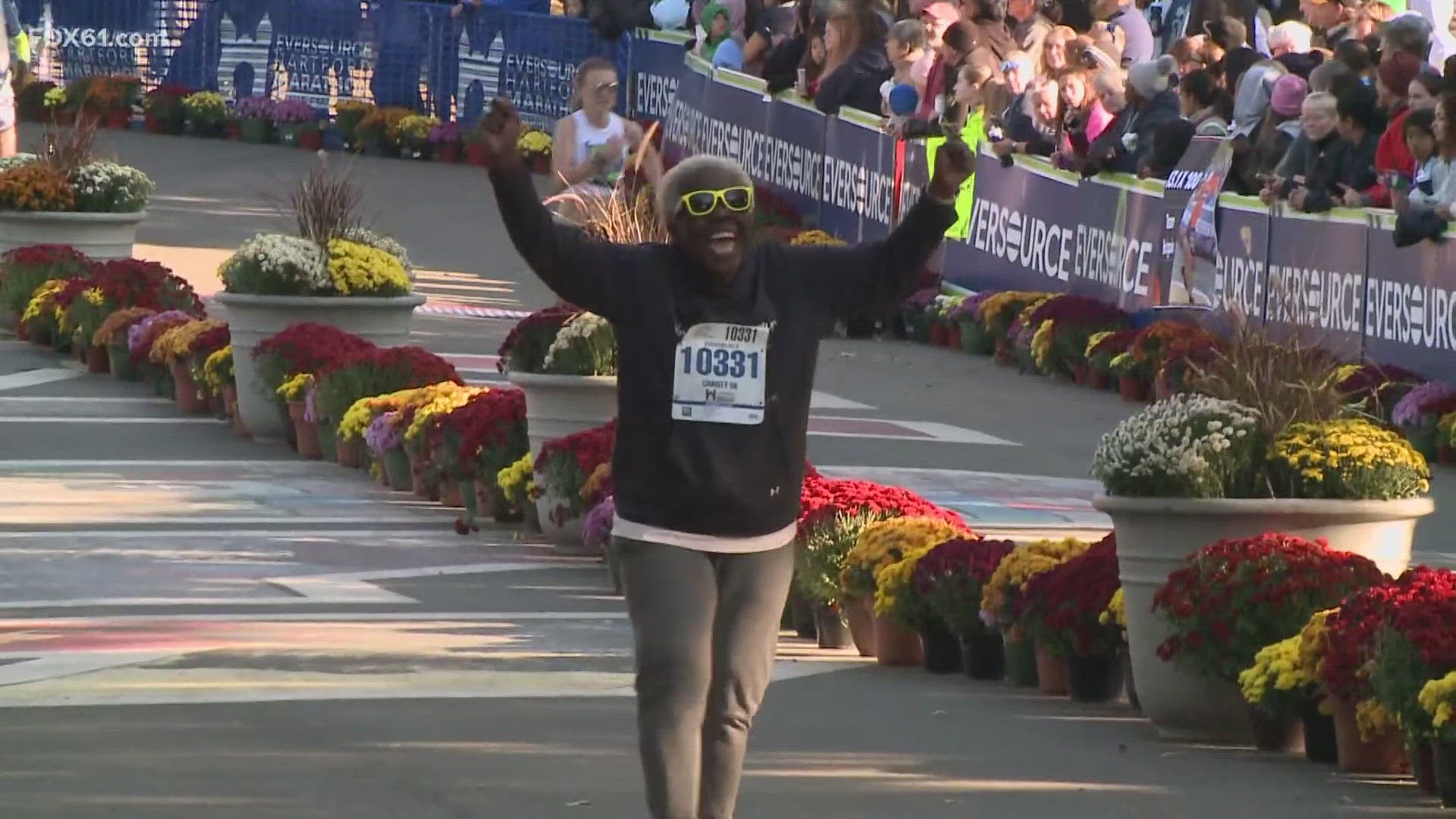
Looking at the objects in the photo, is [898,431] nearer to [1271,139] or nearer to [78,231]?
[1271,139]

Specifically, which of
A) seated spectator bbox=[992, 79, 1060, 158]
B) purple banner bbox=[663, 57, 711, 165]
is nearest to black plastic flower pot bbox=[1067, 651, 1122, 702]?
seated spectator bbox=[992, 79, 1060, 158]

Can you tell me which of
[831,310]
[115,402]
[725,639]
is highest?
[831,310]

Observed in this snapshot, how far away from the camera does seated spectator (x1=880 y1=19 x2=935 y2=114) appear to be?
2167cm

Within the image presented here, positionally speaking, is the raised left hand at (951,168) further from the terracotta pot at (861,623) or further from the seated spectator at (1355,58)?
the seated spectator at (1355,58)

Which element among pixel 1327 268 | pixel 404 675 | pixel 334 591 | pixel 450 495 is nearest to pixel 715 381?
pixel 404 675

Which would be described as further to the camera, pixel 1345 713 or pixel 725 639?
pixel 1345 713

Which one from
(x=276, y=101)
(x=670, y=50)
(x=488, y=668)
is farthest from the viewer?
(x=276, y=101)

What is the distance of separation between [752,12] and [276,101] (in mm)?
12629

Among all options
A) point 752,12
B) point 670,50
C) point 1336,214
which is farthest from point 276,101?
point 1336,214

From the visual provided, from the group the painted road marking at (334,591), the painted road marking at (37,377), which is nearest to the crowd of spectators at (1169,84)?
the painted road marking at (334,591)

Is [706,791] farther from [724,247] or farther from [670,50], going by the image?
[670,50]

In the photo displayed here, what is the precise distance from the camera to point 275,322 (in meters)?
16.6

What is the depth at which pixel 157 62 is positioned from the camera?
1636 inches

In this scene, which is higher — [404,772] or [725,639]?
[725,639]
